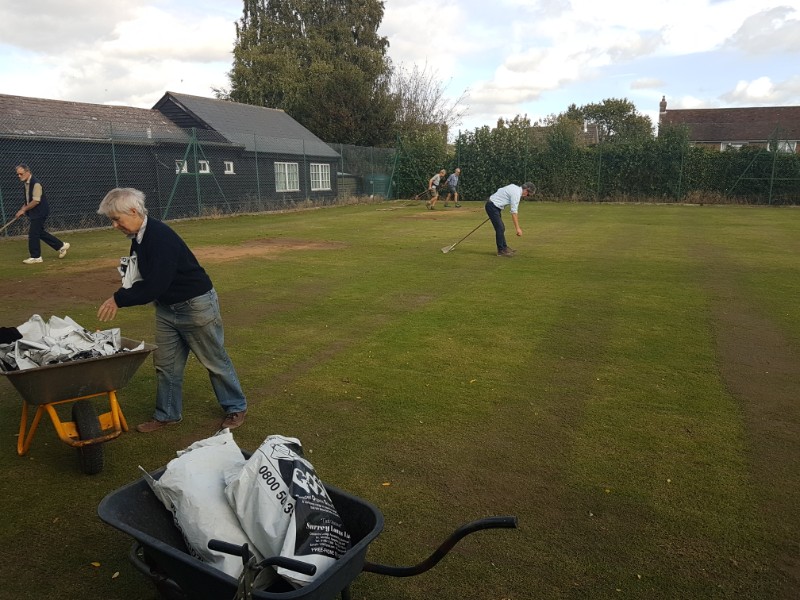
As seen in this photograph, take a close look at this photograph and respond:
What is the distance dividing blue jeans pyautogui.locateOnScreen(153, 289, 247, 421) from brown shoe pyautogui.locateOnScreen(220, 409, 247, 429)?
34 mm

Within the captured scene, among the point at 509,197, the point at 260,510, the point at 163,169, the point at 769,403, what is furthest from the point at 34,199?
the point at 769,403

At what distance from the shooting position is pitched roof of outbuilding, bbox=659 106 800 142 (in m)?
49.4

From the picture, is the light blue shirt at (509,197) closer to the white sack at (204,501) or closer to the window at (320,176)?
the white sack at (204,501)

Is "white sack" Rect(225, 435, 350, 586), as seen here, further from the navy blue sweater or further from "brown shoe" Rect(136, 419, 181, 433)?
"brown shoe" Rect(136, 419, 181, 433)

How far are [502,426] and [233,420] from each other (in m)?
1.98

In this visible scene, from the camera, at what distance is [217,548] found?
2041 mm

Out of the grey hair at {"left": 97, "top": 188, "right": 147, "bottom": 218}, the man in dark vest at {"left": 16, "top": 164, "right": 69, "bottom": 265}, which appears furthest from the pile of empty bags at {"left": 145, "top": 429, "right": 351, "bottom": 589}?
the man in dark vest at {"left": 16, "top": 164, "right": 69, "bottom": 265}

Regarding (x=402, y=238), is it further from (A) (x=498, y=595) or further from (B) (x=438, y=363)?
(A) (x=498, y=595)

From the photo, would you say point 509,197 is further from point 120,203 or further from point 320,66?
point 320,66

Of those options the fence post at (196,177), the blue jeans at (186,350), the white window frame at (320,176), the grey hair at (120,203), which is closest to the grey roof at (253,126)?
the white window frame at (320,176)

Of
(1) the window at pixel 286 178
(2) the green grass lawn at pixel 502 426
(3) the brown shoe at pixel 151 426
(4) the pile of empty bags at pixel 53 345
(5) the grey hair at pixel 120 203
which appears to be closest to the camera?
(2) the green grass lawn at pixel 502 426

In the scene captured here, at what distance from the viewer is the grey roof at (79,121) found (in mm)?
17422

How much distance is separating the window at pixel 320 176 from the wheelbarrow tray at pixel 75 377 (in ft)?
82.7

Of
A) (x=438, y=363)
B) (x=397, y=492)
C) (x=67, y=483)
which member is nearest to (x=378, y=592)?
(x=397, y=492)
